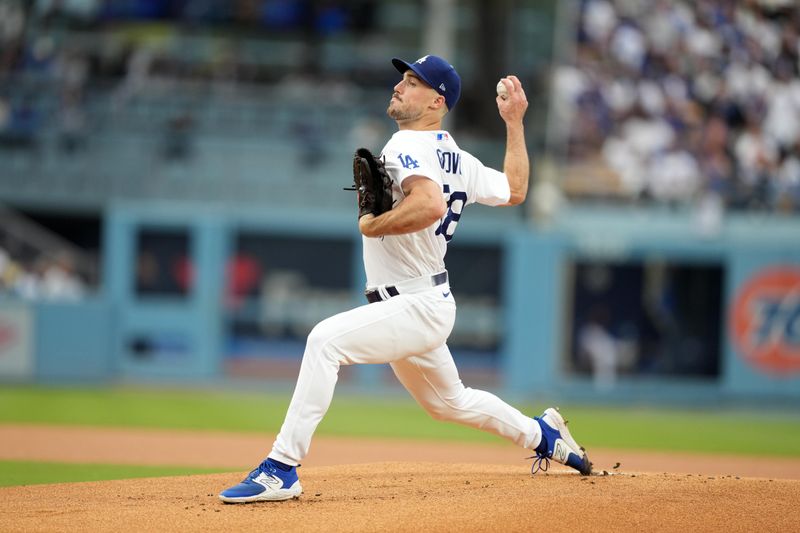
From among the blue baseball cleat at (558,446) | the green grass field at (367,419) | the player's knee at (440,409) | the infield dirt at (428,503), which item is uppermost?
the player's knee at (440,409)

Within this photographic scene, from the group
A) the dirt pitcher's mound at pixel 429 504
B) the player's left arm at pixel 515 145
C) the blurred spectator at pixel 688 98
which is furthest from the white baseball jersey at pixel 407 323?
the blurred spectator at pixel 688 98

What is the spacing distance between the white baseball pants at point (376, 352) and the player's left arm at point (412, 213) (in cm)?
41

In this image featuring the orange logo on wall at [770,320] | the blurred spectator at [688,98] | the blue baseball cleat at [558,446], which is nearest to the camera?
the blue baseball cleat at [558,446]

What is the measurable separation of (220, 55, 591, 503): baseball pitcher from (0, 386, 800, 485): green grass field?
521cm

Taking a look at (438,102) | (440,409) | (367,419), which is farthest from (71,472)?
(367,419)

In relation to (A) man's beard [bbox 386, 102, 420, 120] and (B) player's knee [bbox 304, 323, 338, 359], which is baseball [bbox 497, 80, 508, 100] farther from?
(B) player's knee [bbox 304, 323, 338, 359]

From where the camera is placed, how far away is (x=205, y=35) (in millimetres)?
21328

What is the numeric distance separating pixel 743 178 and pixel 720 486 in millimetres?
12034

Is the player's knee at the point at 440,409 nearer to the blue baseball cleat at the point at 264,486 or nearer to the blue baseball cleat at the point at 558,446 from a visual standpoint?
the blue baseball cleat at the point at 558,446

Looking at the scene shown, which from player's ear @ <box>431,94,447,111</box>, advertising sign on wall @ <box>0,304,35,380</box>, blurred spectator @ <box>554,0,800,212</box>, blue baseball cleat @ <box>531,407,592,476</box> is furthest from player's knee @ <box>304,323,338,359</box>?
blurred spectator @ <box>554,0,800,212</box>

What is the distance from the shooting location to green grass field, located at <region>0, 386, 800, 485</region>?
10.7m

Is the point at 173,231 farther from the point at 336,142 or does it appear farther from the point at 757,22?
the point at 757,22

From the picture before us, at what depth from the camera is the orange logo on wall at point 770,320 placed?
14875 mm

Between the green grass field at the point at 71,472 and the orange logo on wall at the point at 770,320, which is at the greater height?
the orange logo on wall at the point at 770,320
